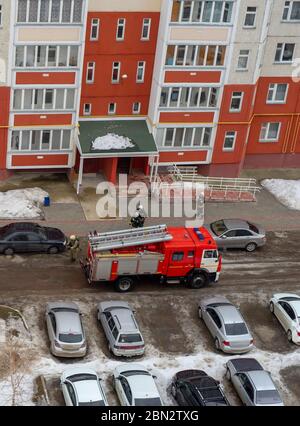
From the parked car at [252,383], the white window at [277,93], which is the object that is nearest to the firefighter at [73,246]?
the parked car at [252,383]

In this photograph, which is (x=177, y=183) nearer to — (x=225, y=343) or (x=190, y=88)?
(x=190, y=88)

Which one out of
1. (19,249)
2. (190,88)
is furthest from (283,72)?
(19,249)

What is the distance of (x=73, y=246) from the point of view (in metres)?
46.6

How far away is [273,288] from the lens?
47094 mm

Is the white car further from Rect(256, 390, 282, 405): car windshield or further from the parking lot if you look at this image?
Rect(256, 390, 282, 405): car windshield

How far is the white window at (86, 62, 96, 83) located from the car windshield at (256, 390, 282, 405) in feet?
81.2

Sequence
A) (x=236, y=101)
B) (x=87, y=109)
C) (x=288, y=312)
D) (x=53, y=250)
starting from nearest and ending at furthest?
(x=288, y=312) → (x=53, y=250) → (x=87, y=109) → (x=236, y=101)

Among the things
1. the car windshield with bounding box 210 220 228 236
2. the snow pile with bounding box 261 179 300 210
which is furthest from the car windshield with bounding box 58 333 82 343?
the snow pile with bounding box 261 179 300 210

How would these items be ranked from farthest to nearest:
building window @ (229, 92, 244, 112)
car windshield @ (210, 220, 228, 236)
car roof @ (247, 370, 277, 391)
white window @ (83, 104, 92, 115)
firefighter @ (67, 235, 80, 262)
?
building window @ (229, 92, 244, 112), white window @ (83, 104, 92, 115), car windshield @ (210, 220, 228, 236), firefighter @ (67, 235, 80, 262), car roof @ (247, 370, 277, 391)

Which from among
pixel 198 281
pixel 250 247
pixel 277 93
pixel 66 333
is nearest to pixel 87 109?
pixel 277 93

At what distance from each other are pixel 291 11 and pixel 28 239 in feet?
76.2

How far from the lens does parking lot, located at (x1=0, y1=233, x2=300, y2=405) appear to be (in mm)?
39469

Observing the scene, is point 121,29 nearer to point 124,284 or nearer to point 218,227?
point 218,227

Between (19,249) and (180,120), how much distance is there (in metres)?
15.1
